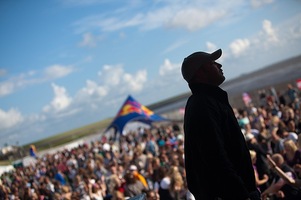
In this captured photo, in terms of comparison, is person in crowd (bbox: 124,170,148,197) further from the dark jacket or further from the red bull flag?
the red bull flag

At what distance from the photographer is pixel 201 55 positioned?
8.15 feet

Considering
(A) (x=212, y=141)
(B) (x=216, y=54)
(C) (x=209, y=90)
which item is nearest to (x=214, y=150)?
(A) (x=212, y=141)

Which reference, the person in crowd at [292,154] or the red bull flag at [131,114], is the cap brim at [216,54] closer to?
the person in crowd at [292,154]

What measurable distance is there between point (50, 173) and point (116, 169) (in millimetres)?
10509

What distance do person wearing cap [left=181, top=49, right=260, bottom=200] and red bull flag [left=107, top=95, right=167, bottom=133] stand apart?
18934 millimetres

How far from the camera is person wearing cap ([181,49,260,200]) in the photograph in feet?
7.25

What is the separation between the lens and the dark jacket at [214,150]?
7.23 feet

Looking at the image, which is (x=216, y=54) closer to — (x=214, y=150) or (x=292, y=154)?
(x=214, y=150)

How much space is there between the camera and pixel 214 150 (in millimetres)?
2232

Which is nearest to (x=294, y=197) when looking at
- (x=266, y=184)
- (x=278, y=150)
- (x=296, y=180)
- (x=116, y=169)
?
(x=296, y=180)

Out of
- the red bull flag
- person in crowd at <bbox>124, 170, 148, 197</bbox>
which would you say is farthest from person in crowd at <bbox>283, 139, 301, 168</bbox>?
the red bull flag

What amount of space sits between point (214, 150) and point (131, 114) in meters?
19.4

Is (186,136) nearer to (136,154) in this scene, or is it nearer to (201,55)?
(201,55)

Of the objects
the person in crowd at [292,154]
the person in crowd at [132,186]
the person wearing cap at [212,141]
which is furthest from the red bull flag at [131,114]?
the person wearing cap at [212,141]
